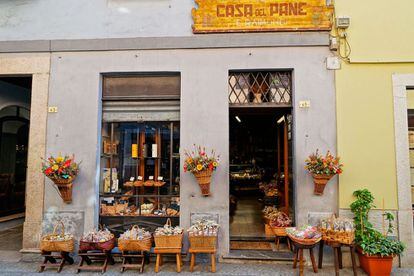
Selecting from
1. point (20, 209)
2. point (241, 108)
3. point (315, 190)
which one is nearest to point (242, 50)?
point (241, 108)

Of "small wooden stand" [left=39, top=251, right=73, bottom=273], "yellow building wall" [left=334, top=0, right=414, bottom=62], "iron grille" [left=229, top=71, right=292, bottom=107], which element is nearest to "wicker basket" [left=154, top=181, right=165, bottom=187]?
"small wooden stand" [left=39, top=251, right=73, bottom=273]

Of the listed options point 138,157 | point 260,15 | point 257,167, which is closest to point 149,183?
point 138,157

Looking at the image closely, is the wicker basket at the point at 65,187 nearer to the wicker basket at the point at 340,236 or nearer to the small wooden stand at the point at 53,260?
the small wooden stand at the point at 53,260

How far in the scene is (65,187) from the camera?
580 centimetres

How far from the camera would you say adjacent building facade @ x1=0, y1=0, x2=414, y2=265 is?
577 centimetres

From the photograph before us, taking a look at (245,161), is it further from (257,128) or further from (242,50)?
(242,50)

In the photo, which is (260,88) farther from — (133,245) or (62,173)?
(62,173)

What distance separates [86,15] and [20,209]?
24.3ft

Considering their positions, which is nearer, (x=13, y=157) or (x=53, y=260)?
(x=53, y=260)

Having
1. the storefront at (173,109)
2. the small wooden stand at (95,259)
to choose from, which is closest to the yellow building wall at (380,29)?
the storefront at (173,109)

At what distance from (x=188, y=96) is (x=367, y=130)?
3830 mm

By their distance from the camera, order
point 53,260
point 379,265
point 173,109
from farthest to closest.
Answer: point 173,109 → point 53,260 → point 379,265

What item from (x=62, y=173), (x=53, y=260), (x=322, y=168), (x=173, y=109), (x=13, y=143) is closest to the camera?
(x=322, y=168)

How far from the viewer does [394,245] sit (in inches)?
197
